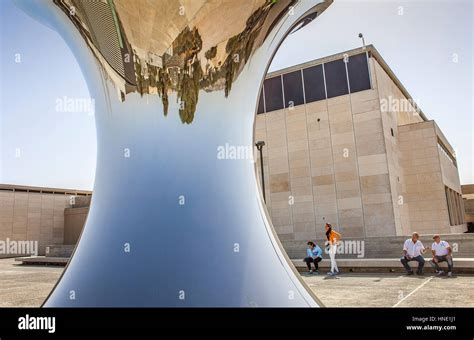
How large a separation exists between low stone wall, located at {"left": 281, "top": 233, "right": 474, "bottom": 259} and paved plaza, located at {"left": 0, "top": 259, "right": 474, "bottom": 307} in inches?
138

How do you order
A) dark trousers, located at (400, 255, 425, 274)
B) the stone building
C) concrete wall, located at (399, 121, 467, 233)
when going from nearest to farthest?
dark trousers, located at (400, 255, 425, 274) < the stone building < concrete wall, located at (399, 121, 467, 233)

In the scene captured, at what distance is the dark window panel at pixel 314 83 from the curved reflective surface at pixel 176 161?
65.1 feet

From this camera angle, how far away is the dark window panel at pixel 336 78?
2180 cm

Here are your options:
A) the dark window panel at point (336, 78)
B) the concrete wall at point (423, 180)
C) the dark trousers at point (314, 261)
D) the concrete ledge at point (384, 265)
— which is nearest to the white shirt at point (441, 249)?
the concrete ledge at point (384, 265)

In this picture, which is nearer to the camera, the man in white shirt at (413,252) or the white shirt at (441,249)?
the white shirt at (441,249)

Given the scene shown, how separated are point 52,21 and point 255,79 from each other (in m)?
2.00

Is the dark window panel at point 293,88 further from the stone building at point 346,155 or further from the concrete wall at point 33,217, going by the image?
the concrete wall at point 33,217

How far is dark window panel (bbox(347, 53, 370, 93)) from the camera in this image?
21.1 metres

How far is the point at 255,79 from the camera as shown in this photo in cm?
339

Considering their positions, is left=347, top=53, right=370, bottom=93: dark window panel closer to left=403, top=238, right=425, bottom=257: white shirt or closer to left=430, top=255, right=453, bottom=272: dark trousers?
left=403, top=238, right=425, bottom=257: white shirt

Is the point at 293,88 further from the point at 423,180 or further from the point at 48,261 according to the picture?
the point at 48,261

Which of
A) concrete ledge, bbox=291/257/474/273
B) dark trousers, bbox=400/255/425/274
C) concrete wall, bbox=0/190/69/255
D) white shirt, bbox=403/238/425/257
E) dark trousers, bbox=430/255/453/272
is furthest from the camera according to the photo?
concrete wall, bbox=0/190/69/255

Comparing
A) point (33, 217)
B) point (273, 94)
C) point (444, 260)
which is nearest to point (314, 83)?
point (273, 94)

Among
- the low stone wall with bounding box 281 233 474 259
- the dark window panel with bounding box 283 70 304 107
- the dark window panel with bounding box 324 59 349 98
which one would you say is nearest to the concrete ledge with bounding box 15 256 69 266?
the low stone wall with bounding box 281 233 474 259
